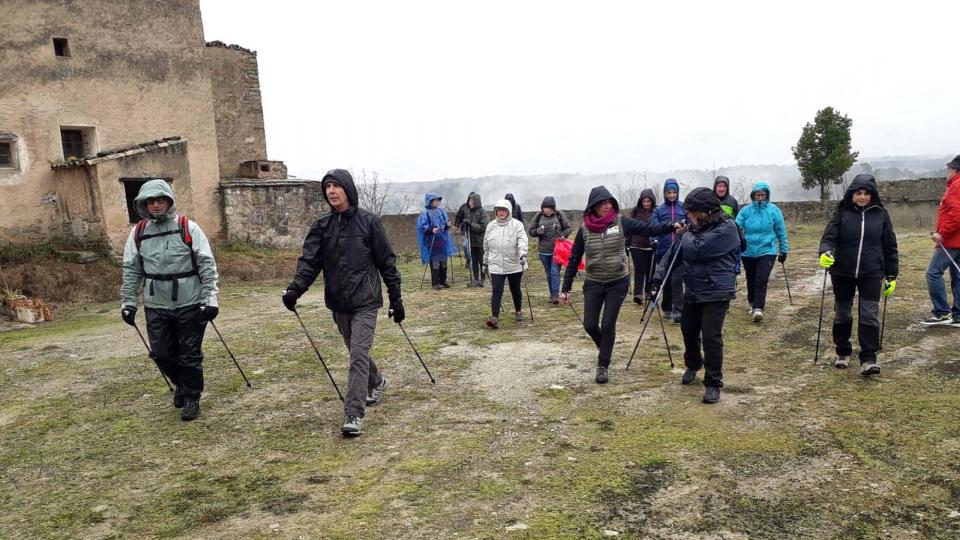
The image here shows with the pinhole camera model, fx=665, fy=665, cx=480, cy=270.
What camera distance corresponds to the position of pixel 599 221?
6.47 m

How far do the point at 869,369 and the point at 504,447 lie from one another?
3.49m

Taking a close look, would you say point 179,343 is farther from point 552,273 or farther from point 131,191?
point 131,191

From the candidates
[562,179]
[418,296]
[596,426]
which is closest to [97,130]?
[418,296]

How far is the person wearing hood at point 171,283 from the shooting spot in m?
5.55

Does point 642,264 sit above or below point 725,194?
below

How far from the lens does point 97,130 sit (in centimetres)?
1647

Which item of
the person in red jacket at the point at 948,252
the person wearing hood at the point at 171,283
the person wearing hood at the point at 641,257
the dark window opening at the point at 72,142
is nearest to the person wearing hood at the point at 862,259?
the person in red jacket at the point at 948,252

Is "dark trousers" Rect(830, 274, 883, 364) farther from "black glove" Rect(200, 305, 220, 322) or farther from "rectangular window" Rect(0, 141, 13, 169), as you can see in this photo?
"rectangular window" Rect(0, 141, 13, 169)

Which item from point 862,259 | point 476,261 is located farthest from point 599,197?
point 476,261

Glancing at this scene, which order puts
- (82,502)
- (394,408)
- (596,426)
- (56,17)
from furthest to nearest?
(56,17), (394,408), (596,426), (82,502)

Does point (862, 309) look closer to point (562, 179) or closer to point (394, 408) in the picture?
point (394, 408)

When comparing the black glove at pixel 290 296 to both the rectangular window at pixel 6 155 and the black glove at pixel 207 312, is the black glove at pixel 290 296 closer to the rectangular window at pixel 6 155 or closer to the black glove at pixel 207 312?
the black glove at pixel 207 312

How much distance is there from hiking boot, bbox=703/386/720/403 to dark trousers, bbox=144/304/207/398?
14.0 ft

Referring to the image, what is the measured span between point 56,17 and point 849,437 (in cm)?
1831
